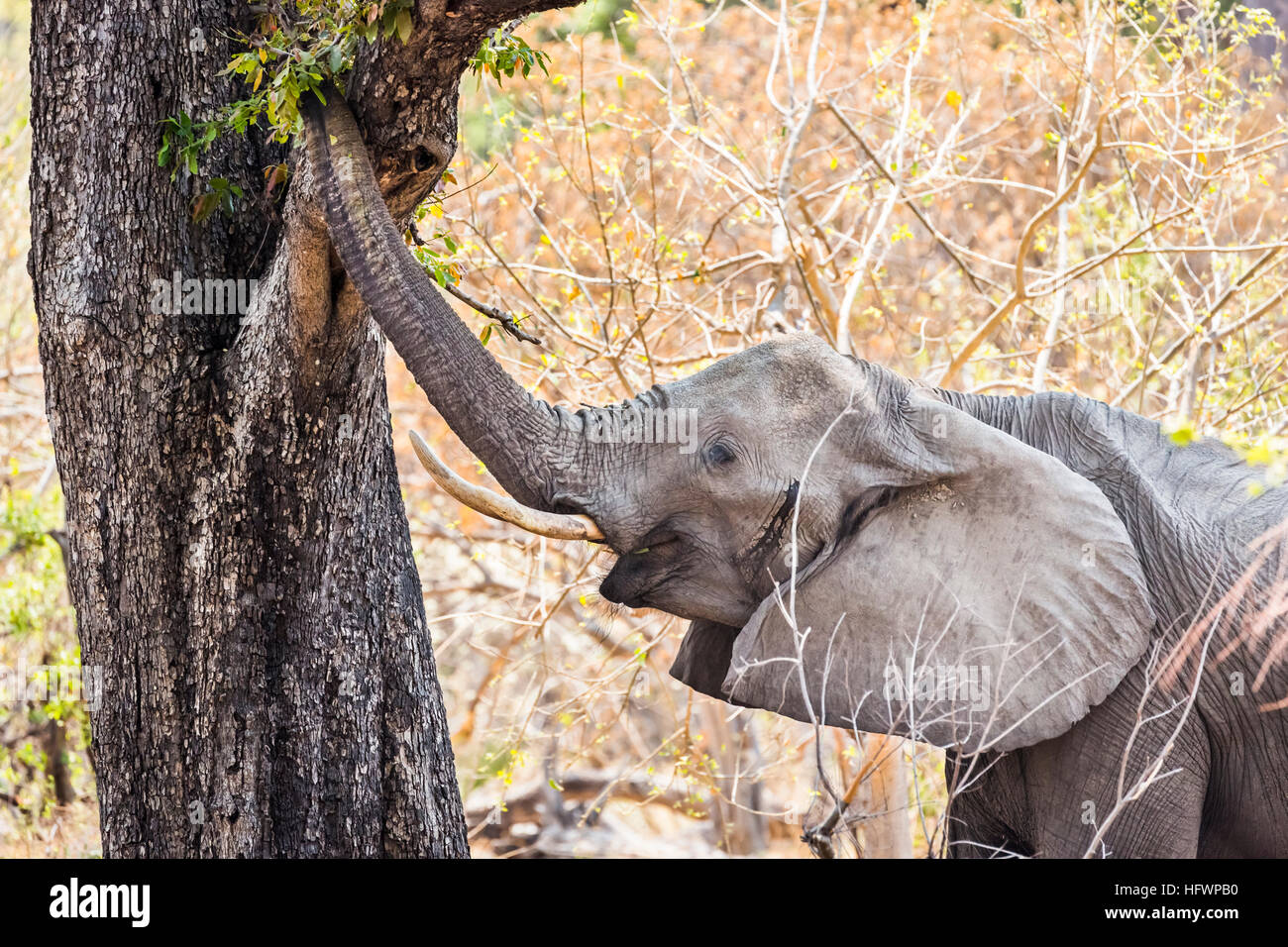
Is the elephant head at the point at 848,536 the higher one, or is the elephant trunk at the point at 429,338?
the elephant trunk at the point at 429,338

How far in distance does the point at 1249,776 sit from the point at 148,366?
326 cm

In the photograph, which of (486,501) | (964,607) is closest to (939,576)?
(964,607)

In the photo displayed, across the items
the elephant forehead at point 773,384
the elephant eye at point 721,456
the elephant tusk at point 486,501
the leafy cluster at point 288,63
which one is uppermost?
the leafy cluster at point 288,63

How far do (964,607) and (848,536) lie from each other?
0.38 m

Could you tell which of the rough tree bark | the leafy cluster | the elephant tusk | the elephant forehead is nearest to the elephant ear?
the elephant forehead

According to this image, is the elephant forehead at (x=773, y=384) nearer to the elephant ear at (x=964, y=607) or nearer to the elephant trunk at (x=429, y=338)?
the elephant ear at (x=964, y=607)

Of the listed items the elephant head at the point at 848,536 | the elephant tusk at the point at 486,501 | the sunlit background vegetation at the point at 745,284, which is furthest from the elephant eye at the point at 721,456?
the sunlit background vegetation at the point at 745,284

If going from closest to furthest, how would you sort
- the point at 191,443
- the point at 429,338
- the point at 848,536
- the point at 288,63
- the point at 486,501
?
the point at 288,63 < the point at 486,501 < the point at 429,338 < the point at 191,443 < the point at 848,536

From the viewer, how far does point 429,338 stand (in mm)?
3545

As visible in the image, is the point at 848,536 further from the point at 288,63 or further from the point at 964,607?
the point at 288,63

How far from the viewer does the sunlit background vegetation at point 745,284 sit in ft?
21.5

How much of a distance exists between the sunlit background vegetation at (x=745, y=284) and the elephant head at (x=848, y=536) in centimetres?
58
